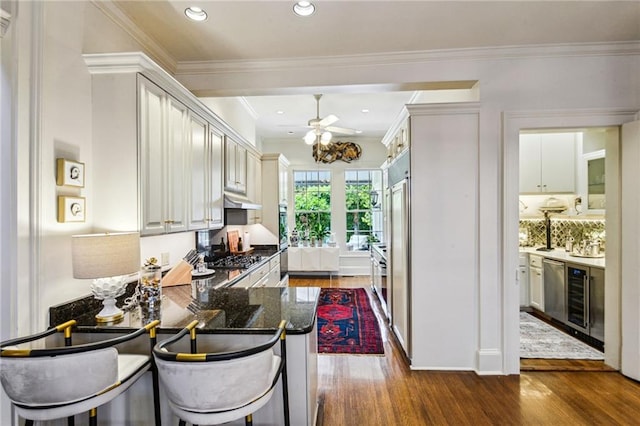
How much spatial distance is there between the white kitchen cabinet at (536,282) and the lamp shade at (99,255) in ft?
15.3

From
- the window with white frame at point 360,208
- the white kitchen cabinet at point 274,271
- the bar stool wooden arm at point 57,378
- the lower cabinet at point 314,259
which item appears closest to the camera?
the bar stool wooden arm at point 57,378

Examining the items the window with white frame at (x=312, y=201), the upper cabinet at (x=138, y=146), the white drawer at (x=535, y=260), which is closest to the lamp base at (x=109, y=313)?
the upper cabinet at (x=138, y=146)

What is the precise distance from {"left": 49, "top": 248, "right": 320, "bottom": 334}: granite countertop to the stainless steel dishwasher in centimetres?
327

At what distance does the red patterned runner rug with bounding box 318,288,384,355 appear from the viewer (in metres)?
3.31

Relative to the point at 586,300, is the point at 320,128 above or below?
above

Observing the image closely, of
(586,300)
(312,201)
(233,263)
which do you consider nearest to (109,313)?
(233,263)

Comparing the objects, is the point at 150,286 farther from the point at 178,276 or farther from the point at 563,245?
the point at 563,245

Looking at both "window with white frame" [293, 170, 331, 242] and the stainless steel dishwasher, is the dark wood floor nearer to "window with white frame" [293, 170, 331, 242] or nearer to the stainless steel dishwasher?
the stainless steel dishwasher

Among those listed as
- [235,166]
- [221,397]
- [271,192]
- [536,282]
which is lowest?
[536,282]

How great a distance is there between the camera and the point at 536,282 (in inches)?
164

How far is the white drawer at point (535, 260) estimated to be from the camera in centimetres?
410

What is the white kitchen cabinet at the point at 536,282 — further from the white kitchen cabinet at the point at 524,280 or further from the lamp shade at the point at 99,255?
the lamp shade at the point at 99,255

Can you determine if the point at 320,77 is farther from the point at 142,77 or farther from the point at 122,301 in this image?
the point at 122,301

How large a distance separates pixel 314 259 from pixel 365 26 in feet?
16.8
